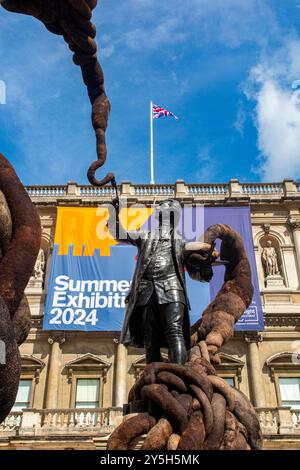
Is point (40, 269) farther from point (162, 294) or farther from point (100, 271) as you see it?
point (162, 294)

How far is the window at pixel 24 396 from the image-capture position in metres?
18.7

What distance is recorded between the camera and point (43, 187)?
24.1 metres

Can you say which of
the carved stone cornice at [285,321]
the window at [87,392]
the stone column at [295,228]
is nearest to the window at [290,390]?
the carved stone cornice at [285,321]

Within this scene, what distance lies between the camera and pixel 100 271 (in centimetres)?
2005

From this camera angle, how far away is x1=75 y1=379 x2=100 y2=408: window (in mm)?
18906

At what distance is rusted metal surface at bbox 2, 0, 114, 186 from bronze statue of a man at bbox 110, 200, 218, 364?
7.35 feet

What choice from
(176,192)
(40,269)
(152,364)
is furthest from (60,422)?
(152,364)

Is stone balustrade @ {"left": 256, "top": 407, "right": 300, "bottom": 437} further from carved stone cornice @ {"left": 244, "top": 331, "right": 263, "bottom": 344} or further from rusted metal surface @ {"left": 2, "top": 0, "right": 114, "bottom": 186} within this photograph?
rusted metal surface @ {"left": 2, "top": 0, "right": 114, "bottom": 186}

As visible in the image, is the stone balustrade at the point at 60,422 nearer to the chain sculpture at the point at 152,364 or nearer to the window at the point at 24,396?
the window at the point at 24,396

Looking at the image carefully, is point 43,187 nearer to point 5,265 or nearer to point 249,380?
point 249,380

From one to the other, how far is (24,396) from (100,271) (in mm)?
5884

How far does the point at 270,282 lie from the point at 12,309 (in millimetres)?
20933

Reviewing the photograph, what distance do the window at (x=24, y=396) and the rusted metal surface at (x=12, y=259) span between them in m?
19.0
